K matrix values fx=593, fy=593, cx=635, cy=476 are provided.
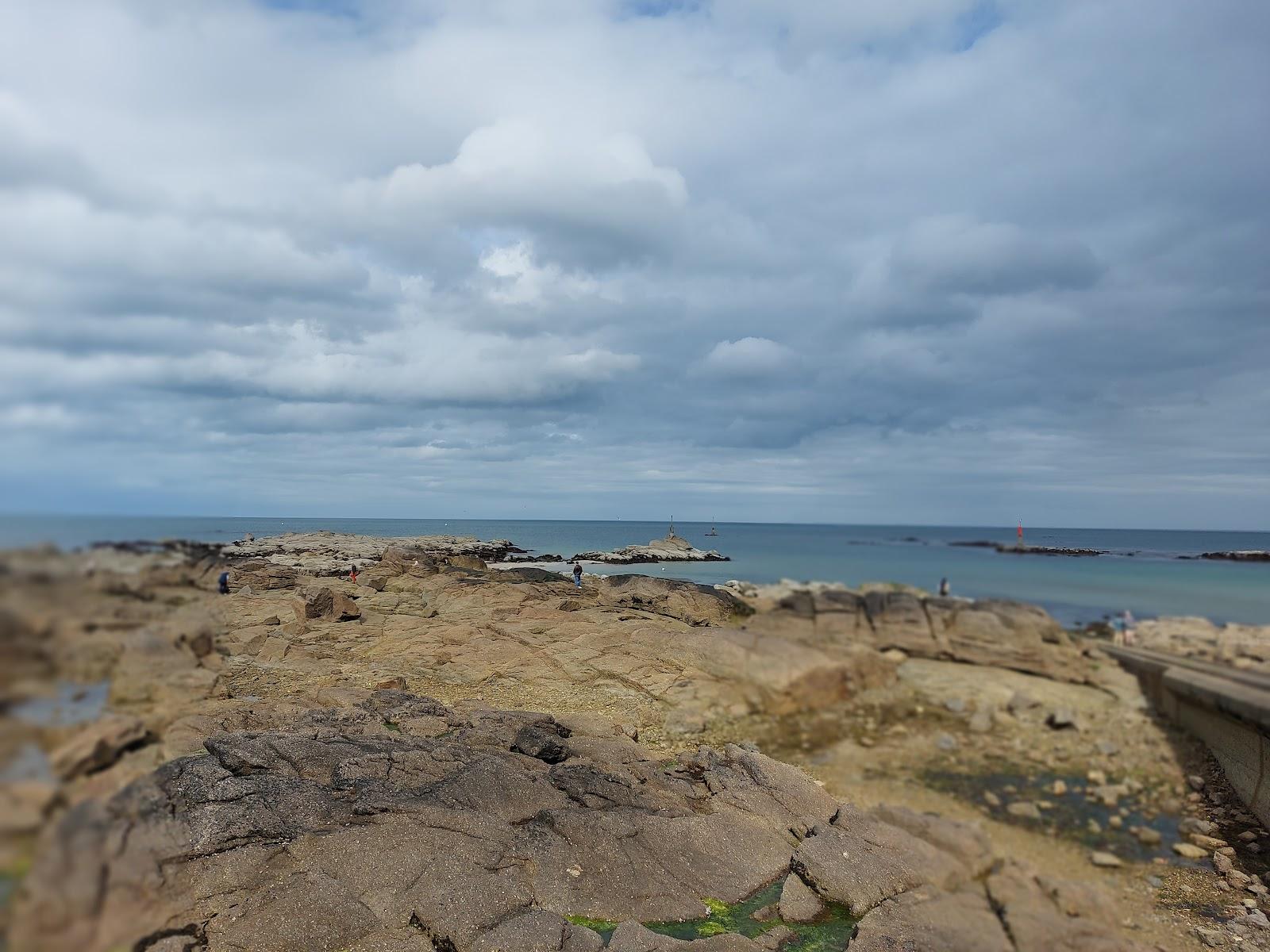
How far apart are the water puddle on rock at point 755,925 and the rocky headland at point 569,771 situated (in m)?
0.03

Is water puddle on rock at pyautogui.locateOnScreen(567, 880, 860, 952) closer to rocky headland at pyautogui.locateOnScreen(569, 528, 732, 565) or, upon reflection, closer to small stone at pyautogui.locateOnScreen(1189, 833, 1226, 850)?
small stone at pyautogui.locateOnScreen(1189, 833, 1226, 850)

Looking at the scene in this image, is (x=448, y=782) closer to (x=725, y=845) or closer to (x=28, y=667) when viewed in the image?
(x=725, y=845)

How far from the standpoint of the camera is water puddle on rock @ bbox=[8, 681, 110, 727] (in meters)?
1.03

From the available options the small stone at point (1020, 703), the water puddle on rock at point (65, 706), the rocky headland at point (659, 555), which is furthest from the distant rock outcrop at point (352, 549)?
the water puddle on rock at point (65, 706)

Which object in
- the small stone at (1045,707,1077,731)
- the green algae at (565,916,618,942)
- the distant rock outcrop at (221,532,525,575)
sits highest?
the distant rock outcrop at (221,532,525,575)

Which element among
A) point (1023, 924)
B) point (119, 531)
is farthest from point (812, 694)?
point (119, 531)

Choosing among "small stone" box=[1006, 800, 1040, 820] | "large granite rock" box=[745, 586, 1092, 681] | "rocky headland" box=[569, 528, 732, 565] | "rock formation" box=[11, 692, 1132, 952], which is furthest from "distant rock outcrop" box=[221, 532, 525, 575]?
"small stone" box=[1006, 800, 1040, 820]

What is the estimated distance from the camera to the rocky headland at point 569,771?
127cm

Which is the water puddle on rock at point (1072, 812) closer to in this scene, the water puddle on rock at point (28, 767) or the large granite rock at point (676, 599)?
the large granite rock at point (676, 599)

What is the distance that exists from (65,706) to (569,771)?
6084mm

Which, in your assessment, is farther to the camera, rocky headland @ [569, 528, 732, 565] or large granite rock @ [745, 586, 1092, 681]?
rocky headland @ [569, 528, 732, 565]

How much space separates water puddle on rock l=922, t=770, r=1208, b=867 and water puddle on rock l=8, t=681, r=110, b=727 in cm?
1041

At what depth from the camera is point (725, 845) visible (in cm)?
575

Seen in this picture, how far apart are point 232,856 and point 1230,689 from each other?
1508cm
